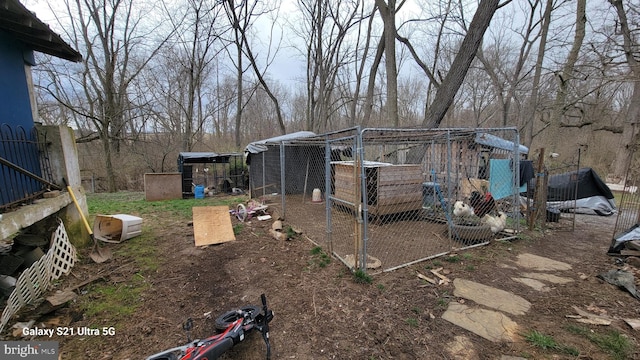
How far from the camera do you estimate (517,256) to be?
4.22 metres

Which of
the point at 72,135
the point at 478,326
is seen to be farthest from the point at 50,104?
the point at 478,326

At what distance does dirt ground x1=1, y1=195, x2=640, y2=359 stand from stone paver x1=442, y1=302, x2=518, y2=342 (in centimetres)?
8

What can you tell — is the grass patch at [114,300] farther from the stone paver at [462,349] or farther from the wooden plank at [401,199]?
the wooden plank at [401,199]

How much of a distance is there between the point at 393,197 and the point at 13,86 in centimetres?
728

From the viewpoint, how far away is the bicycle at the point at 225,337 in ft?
6.03

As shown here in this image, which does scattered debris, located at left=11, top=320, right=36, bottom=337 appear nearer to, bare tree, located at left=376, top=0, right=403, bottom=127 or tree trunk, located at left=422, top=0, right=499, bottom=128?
tree trunk, located at left=422, top=0, right=499, bottom=128

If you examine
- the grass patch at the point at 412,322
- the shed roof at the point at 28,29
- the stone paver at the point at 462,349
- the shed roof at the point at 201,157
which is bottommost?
the stone paver at the point at 462,349

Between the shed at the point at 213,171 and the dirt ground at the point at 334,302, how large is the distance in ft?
24.5

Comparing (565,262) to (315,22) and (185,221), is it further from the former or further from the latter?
(315,22)

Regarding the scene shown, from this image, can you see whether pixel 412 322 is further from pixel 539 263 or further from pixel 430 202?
pixel 430 202

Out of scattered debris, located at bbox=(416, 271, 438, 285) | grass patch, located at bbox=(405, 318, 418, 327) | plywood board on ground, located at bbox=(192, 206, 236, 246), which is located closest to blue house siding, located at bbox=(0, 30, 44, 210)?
plywood board on ground, located at bbox=(192, 206, 236, 246)

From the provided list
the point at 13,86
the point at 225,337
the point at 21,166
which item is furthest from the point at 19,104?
the point at 225,337

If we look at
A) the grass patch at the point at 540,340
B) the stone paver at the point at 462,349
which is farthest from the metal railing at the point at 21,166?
the grass patch at the point at 540,340

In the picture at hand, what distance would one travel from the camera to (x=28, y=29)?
3.87 meters
